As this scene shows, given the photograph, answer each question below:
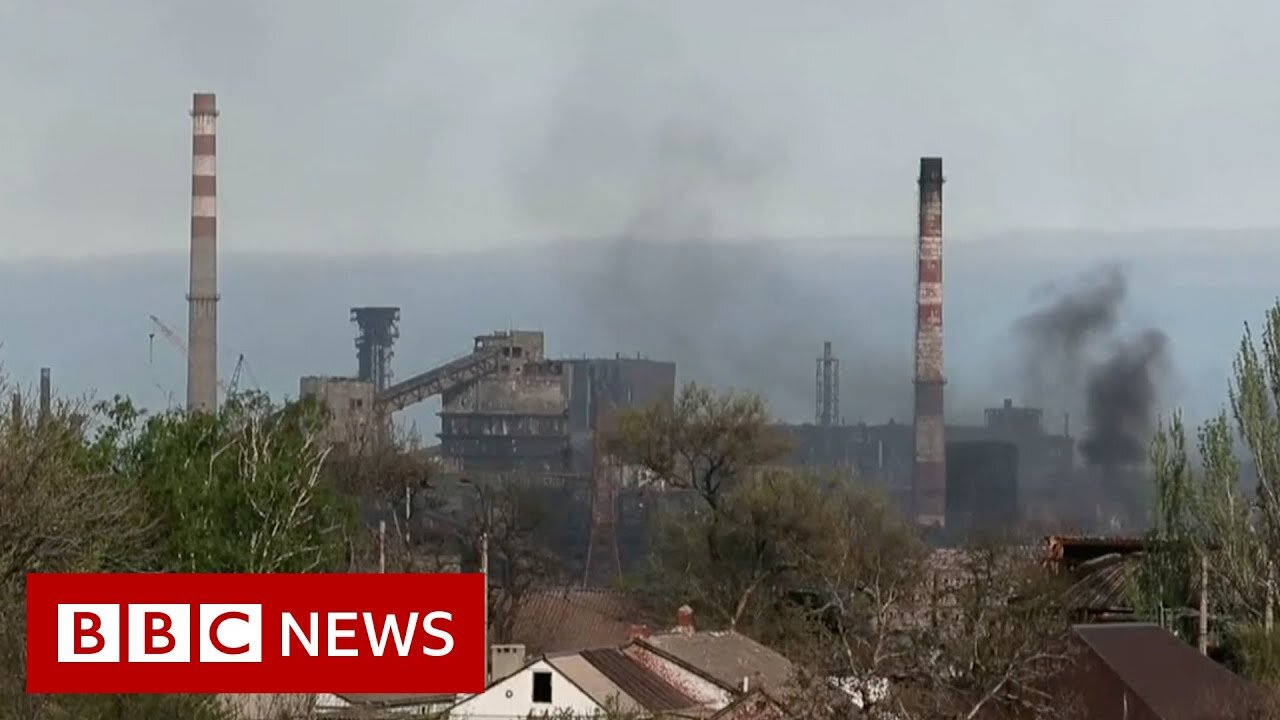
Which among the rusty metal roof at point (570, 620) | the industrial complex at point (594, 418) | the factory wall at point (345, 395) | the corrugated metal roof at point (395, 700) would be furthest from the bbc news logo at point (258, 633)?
the factory wall at point (345, 395)

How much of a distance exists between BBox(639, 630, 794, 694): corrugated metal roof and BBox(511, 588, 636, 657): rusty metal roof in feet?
44.9

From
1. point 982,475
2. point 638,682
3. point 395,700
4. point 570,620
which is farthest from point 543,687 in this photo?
point 982,475

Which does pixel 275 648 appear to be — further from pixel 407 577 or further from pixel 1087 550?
pixel 1087 550

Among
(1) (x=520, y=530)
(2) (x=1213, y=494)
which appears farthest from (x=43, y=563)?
(1) (x=520, y=530)


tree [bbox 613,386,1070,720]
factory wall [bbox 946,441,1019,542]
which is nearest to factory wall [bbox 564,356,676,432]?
factory wall [bbox 946,441,1019,542]

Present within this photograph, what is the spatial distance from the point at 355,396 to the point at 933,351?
898 inches

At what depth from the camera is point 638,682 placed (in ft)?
115

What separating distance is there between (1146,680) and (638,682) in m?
8.85

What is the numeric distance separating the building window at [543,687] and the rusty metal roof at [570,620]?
19135mm

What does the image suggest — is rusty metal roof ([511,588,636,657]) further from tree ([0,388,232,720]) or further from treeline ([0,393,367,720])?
tree ([0,388,232,720])

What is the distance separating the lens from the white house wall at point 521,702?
32.7m

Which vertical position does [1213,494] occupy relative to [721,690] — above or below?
above

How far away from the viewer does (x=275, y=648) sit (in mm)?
14305

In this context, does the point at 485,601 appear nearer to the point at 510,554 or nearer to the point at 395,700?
the point at 395,700
